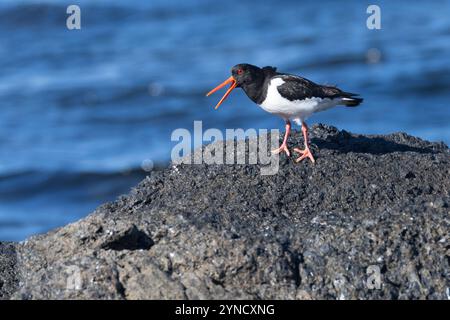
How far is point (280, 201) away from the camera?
6031 millimetres

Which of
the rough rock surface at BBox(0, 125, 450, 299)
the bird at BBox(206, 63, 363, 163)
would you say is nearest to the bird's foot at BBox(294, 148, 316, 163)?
the rough rock surface at BBox(0, 125, 450, 299)

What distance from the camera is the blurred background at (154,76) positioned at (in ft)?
→ 51.7

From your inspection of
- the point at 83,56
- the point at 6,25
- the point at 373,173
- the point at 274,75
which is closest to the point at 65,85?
the point at 83,56

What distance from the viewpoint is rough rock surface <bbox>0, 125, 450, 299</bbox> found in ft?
16.5

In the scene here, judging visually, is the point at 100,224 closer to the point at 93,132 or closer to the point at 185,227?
the point at 185,227

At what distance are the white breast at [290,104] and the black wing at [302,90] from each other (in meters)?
0.03

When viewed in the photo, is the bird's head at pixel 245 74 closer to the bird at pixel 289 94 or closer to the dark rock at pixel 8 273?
the bird at pixel 289 94

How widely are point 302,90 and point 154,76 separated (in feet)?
44.2

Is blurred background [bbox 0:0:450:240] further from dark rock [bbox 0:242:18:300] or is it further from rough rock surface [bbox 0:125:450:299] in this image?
rough rock surface [bbox 0:125:450:299]

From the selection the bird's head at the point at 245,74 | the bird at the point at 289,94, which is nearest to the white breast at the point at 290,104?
the bird at the point at 289,94

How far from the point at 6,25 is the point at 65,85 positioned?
497 centimetres

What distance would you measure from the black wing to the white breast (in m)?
0.03

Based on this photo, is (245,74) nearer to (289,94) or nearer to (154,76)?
(289,94)

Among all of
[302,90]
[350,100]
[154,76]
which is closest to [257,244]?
[302,90]
